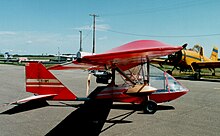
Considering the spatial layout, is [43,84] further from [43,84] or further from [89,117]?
[89,117]

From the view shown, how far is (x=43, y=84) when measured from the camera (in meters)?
6.31

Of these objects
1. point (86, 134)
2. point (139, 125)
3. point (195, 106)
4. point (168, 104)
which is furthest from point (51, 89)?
point (195, 106)

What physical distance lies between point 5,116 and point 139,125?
13.1ft

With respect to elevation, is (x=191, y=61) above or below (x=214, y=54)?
below

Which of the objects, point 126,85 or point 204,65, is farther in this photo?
point 204,65

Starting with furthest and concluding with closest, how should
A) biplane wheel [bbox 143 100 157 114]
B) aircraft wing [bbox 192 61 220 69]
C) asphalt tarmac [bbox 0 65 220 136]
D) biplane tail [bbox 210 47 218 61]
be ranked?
biplane tail [bbox 210 47 218 61] → aircraft wing [bbox 192 61 220 69] → biplane wheel [bbox 143 100 157 114] → asphalt tarmac [bbox 0 65 220 136]

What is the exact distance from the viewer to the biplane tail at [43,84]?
20.6 ft

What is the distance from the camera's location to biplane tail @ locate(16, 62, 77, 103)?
6.27 m

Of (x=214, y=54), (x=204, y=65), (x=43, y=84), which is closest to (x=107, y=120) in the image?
(x=43, y=84)

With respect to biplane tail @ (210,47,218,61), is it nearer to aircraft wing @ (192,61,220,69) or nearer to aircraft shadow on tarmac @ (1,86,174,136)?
aircraft wing @ (192,61,220,69)

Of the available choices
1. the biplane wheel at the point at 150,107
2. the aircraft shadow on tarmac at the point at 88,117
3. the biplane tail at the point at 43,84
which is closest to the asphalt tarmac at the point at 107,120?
the aircraft shadow on tarmac at the point at 88,117

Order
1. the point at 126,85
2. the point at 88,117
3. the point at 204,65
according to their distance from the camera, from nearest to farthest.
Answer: the point at 88,117 → the point at 126,85 → the point at 204,65

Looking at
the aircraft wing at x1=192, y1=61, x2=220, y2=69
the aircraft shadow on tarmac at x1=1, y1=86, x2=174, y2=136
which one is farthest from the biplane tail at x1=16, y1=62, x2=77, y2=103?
A: the aircraft wing at x1=192, y1=61, x2=220, y2=69

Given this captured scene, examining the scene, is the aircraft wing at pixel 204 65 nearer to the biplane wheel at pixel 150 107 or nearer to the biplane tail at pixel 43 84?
the biplane wheel at pixel 150 107
